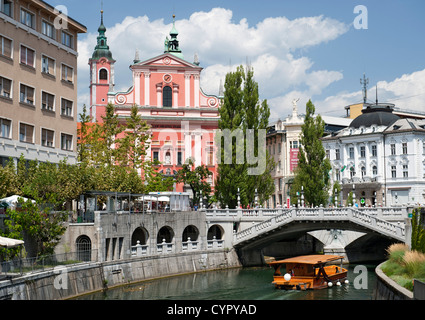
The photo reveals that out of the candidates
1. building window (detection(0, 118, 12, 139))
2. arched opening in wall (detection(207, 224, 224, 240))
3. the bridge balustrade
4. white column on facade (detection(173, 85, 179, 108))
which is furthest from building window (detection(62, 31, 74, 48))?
white column on facade (detection(173, 85, 179, 108))

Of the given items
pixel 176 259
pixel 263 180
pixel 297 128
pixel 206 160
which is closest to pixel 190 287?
pixel 176 259

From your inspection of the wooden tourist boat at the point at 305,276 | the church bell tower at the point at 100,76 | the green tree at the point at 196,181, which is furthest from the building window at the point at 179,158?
the wooden tourist boat at the point at 305,276

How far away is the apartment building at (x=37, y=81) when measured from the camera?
50.0m

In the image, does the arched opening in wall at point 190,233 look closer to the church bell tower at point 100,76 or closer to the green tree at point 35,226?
the green tree at point 35,226

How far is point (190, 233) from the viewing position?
63.8 meters

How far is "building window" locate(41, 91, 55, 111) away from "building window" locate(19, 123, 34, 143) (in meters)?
2.33

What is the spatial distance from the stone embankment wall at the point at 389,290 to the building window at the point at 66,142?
29506 millimetres

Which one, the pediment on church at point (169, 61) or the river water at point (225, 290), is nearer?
the river water at point (225, 290)

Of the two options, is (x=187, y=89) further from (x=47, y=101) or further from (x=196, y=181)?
(x=47, y=101)
